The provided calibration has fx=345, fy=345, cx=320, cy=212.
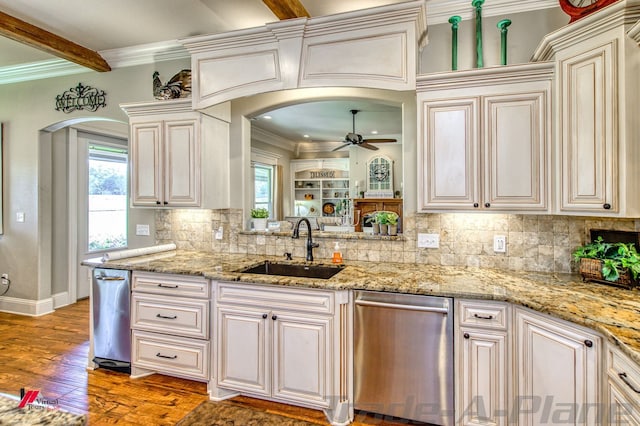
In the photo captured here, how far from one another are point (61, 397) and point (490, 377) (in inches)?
117

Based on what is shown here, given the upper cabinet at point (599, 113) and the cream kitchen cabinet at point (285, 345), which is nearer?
the upper cabinet at point (599, 113)

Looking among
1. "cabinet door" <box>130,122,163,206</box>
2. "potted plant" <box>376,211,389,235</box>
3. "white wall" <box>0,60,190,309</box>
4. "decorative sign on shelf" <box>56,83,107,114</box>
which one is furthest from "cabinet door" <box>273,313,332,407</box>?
"white wall" <box>0,60,190,309</box>

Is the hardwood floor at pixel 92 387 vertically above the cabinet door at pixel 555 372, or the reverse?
the cabinet door at pixel 555 372

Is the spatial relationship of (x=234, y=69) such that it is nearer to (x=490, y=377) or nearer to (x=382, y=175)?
(x=490, y=377)

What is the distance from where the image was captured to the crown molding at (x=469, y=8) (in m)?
2.50

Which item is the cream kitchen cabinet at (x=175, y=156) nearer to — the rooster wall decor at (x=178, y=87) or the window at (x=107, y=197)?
the rooster wall decor at (x=178, y=87)

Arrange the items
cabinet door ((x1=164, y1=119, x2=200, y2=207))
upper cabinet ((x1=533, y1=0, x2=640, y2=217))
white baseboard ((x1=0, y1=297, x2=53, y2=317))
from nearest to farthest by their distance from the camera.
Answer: upper cabinet ((x1=533, y1=0, x2=640, y2=217))
cabinet door ((x1=164, y1=119, x2=200, y2=207))
white baseboard ((x1=0, y1=297, x2=53, y2=317))

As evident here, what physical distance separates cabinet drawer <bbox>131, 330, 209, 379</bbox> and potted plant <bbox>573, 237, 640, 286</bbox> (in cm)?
261

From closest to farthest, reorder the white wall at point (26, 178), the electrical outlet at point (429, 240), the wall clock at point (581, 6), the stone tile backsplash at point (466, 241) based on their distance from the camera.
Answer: the wall clock at point (581, 6) < the stone tile backsplash at point (466, 241) < the electrical outlet at point (429, 240) < the white wall at point (26, 178)

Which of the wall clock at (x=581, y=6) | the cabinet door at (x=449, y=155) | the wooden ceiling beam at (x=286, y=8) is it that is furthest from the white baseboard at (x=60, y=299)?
the wall clock at (x=581, y=6)

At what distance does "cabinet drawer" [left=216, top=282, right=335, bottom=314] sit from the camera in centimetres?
221

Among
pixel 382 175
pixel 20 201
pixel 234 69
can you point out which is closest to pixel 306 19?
pixel 234 69

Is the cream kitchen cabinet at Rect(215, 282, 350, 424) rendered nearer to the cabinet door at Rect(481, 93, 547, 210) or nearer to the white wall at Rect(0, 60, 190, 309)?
the cabinet door at Rect(481, 93, 547, 210)

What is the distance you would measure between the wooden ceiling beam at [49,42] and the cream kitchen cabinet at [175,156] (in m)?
0.85
